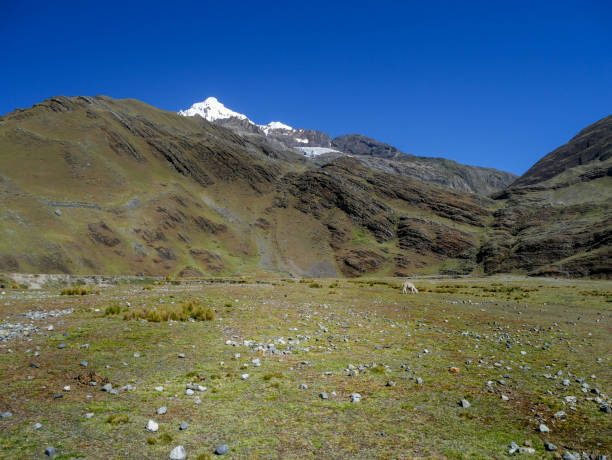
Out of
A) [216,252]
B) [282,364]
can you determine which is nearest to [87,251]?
[216,252]

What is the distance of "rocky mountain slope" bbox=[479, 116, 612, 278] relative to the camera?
103 meters

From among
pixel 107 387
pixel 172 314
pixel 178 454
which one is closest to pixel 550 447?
pixel 178 454

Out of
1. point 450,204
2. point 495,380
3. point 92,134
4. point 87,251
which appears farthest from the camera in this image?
point 450,204

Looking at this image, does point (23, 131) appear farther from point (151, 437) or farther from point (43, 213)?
point (151, 437)

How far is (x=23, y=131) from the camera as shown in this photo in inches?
5389

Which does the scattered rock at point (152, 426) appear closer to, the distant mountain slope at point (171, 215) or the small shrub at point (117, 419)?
the small shrub at point (117, 419)

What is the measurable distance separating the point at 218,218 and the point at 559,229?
5929 inches

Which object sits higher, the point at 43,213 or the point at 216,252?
the point at 43,213

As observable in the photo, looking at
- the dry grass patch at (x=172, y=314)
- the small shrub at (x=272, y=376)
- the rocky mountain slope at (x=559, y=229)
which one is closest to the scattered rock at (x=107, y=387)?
the small shrub at (x=272, y=376)

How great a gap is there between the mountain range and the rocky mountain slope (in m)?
0.58

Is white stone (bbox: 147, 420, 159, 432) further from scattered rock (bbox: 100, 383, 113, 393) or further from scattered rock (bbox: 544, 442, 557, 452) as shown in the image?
scattered rock (bbox: 544, 442, 557, 452)

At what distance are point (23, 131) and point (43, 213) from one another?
73.3 m

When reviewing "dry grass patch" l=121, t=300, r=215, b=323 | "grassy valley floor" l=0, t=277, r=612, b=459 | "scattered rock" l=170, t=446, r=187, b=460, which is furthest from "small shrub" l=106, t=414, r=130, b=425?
"dry grass patch" l=121, t=300, r=215, b=323

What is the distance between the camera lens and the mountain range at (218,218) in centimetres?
9656
